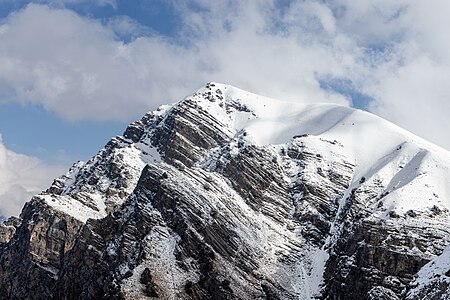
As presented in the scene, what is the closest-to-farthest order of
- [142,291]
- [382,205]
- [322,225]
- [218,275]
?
[142,291], [218,275], [382,205], [322,225]

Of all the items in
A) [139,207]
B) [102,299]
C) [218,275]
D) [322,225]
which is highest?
[322,225]

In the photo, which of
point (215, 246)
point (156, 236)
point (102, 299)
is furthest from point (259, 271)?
point (102, 299)

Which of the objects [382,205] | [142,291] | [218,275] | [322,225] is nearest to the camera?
[142,291]

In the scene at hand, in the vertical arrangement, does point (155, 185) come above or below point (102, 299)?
above

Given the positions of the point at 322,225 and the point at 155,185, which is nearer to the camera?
the point at 155,185

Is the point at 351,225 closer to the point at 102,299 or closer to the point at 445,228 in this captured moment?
the point at 445,228

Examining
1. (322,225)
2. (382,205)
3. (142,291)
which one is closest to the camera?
(142,291)

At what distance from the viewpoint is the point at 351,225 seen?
582 ft

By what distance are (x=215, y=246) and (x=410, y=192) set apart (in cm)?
5108

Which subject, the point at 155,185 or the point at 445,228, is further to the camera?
the point at 155,185

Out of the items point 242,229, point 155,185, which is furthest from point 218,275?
point 155,185

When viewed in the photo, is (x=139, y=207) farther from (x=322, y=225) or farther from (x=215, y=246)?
(x=322, y=225)

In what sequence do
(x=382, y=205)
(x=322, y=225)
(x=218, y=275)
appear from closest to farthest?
(x=218, y=275) → (x=382, y=205) → (x=322, y=225)

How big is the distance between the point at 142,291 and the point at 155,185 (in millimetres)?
39484
